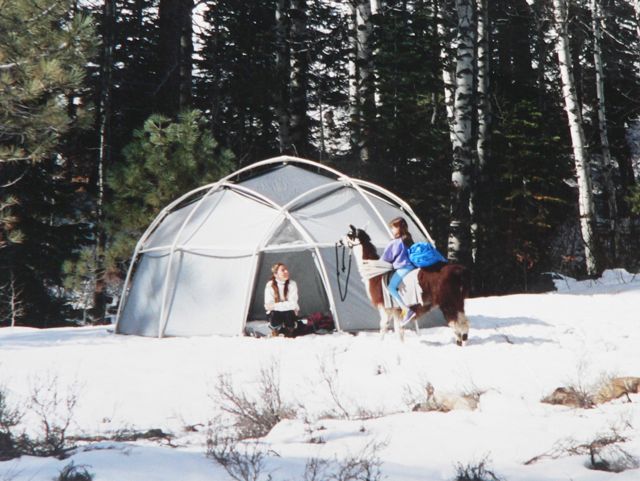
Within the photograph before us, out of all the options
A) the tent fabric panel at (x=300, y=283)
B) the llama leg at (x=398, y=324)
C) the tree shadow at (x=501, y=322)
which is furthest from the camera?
the tent fabric panel at (x=300, y=283)

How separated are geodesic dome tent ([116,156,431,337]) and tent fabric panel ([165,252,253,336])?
0.02 metres

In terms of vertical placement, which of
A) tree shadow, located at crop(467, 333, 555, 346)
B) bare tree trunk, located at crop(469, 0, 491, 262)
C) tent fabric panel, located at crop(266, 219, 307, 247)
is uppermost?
bare tree trunk, located at crop(469, 0, 491, 262)

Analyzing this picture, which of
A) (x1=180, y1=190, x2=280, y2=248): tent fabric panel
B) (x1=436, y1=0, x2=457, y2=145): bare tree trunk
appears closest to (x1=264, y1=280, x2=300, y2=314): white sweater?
(x1=180, y1=190, x2=280, y2=248): tent fabric panel

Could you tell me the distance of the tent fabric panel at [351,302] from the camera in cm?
1130

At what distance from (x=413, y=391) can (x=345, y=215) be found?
5.75 meters

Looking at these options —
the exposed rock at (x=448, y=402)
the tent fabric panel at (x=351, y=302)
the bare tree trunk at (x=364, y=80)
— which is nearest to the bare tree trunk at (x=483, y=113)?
the bare tree trunk at (x=364, y=80)

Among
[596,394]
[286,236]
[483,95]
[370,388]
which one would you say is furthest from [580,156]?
[596,394]

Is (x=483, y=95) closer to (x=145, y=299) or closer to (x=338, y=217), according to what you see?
(x=338, y=217)

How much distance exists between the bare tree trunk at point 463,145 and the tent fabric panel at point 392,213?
2.71 ft

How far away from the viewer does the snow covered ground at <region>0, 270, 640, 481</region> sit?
13.5 feet

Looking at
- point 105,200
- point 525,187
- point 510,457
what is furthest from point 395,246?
point 525,187

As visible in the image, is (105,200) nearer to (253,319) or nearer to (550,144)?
(253,319)

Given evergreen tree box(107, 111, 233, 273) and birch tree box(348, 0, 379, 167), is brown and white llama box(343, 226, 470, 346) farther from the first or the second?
birch tree box(348, 0, 379, 167)

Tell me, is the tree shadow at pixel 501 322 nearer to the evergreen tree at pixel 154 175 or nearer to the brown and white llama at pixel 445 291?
the brown and white llama at pixel 445 291
